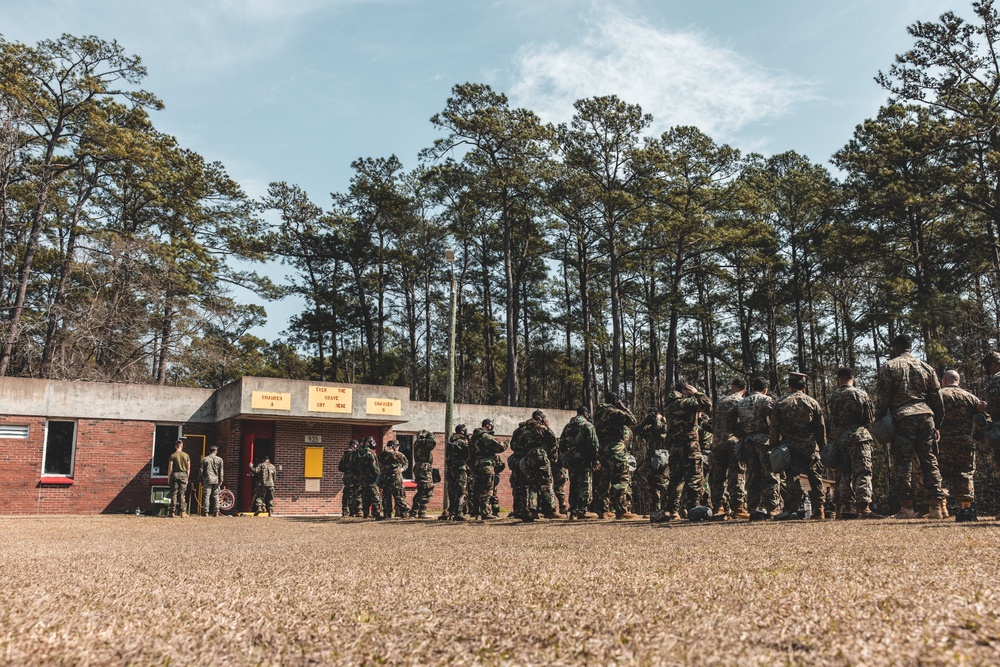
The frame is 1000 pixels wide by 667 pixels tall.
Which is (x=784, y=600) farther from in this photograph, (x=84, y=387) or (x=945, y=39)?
(x=945, y=39)

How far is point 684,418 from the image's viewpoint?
11.0 meters

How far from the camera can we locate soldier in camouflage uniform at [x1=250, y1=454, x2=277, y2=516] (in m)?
20.6

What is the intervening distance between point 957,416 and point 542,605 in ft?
26.0

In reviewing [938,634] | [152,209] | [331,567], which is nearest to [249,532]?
[331,567]

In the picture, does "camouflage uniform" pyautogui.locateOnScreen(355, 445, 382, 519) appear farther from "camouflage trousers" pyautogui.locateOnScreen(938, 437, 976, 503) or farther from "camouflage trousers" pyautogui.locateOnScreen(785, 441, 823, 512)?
"camouflage trousers" pyautogui.locateOnScreen(938, 437, 976, 503)

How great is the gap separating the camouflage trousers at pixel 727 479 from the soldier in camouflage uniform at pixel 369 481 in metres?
8.76

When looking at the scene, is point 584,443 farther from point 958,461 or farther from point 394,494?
point 394,494

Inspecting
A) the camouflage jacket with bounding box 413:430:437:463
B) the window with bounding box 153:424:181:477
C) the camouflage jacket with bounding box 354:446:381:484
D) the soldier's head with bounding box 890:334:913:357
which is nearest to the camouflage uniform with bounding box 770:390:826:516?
the soldier's head with bounding box 890:334:913:357

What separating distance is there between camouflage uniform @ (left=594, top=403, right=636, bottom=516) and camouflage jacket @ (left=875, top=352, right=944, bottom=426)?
4.14m

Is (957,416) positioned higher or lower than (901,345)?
lower

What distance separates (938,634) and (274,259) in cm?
3908

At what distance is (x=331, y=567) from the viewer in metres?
6.32

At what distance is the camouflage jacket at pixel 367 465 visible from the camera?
57.7ft

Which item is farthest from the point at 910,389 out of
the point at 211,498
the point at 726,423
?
the point at 211,498
